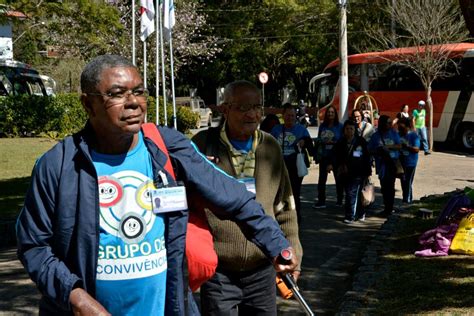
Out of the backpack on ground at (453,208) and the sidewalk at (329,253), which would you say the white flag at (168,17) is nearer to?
the sidewalk at (329,253)

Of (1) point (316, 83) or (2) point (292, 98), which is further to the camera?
(2) point (292, 98)

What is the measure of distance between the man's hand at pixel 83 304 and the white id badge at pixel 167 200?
1.20 ft

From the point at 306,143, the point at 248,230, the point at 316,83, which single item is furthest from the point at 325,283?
the point at 316,83

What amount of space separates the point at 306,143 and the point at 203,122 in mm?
29282

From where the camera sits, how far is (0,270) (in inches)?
293

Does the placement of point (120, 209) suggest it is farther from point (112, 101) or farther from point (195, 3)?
point (195, 3)

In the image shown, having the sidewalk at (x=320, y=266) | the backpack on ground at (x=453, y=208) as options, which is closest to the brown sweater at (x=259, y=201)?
the sidewalk at (x=320, y=266)

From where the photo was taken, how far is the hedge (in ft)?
90.0

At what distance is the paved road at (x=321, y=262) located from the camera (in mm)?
6180

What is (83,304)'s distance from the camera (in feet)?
7.22

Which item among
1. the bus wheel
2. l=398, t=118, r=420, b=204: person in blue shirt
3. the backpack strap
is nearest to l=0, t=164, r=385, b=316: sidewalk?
l=398, t=118, r=420, b=204: person in blue shirt

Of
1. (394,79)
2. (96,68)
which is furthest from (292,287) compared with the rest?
(394,79)

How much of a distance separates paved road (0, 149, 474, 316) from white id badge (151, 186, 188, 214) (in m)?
3.64

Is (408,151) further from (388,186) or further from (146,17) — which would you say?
(146,17)
